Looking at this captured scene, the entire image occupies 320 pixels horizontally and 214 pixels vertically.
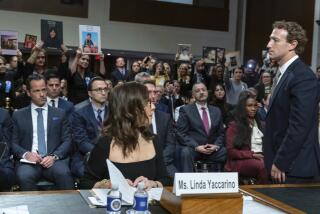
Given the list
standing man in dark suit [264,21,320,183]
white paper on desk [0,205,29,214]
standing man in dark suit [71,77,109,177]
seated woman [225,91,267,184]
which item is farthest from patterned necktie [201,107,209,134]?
white paper on desk [0,205,29,214]

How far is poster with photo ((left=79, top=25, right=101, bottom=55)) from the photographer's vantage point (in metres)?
5.74

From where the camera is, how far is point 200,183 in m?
1.53

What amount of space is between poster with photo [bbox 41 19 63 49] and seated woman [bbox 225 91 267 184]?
8.13ft

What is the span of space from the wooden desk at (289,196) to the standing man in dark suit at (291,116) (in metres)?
0.22

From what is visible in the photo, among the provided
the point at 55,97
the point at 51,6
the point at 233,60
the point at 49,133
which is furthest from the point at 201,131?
the point at 51,6

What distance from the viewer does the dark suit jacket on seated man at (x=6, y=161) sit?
3498 mm

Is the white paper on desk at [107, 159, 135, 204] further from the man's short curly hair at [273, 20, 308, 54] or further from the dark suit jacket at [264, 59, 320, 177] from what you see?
the man's short curly hair at [273, 20, 308, 54]

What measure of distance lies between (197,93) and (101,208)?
3371mm

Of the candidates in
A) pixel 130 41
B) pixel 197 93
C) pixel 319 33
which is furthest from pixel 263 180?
pixel 130 41

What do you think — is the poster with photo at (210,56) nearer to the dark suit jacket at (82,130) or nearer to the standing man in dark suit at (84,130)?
the standing man in dark suit at (84,130)

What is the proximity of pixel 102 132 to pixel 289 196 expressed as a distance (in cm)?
92

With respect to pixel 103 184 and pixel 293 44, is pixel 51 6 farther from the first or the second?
pixel 103 184

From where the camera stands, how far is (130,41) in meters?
12.0

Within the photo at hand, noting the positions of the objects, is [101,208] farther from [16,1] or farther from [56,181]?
[16,1]
